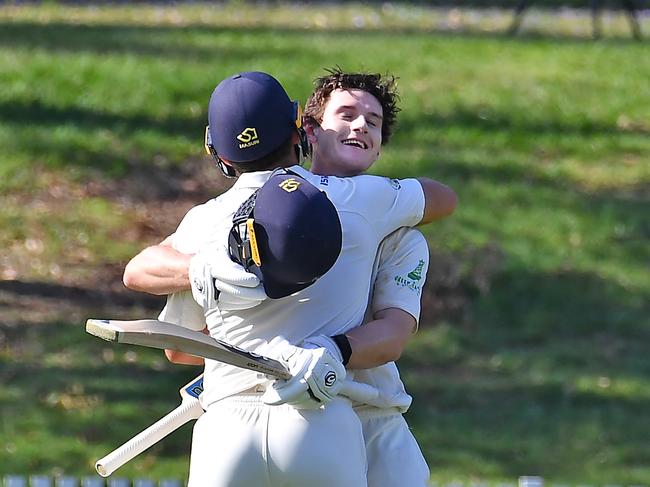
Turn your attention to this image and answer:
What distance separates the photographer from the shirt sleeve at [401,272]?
354cm

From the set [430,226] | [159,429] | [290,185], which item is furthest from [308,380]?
[430,226]

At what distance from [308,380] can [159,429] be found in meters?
0.73

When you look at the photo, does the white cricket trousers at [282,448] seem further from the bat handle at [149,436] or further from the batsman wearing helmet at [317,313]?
the bat handle at [149,436]

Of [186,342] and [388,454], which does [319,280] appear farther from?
[388,454]

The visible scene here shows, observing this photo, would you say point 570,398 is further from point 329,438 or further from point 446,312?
point 329,438

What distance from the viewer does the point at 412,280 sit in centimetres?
357

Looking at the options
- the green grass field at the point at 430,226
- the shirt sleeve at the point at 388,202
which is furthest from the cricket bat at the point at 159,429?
the green grass field at the point at 430,226

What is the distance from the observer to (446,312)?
380 inches

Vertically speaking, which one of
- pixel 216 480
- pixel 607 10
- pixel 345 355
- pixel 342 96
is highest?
pixel 342 96

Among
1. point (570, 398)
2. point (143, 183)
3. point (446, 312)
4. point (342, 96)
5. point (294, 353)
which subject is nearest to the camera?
point (294, 353)

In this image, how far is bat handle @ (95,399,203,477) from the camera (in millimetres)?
3666

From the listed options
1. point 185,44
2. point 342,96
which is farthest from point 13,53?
point 342,96

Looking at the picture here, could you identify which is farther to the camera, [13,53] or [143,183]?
[13,53]

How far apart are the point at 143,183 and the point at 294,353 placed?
7.95 m
